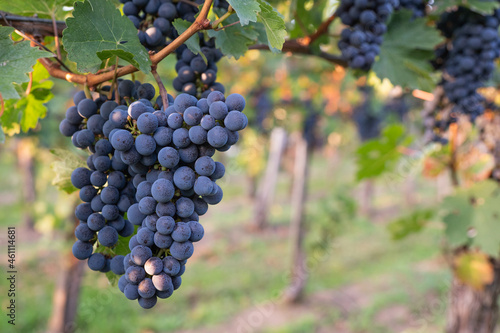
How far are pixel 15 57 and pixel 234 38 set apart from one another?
0.57m

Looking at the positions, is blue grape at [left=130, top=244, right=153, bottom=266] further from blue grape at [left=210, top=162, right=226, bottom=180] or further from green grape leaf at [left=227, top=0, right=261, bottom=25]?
green grape leaf at [left=227, top=0, right=261, bottom=25]

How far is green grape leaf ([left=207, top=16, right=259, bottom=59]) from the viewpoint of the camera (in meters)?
1.09

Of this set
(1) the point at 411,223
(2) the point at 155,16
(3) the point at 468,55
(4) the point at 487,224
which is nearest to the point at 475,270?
Answer: (4) the point at 487,224

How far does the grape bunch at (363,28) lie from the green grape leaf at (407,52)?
0.41 feet

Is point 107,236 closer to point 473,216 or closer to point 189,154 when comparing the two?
point 189,154

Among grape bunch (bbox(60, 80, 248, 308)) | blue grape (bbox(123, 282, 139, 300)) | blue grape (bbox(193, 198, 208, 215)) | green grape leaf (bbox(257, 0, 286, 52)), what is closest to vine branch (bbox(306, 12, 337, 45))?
green grape leaf (bbox(257, 0, 286, 52))

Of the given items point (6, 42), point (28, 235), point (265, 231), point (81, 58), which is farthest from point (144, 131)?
point (28, 235)

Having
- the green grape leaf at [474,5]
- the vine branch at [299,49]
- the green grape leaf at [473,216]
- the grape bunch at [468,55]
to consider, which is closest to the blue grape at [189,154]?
the vine branch at [299,49]

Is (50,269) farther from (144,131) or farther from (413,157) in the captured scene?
(144,131)

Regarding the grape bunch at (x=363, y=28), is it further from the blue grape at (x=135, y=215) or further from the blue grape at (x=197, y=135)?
the blue grape at (x=135, y=215)

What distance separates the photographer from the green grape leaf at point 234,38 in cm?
109

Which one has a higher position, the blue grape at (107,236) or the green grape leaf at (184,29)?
the green grape leaf at (184,29)

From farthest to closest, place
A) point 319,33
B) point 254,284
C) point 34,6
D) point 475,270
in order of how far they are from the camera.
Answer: point 254,284
point 475,270
point 319,33
point 34,6

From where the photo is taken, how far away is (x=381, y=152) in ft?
9.00
